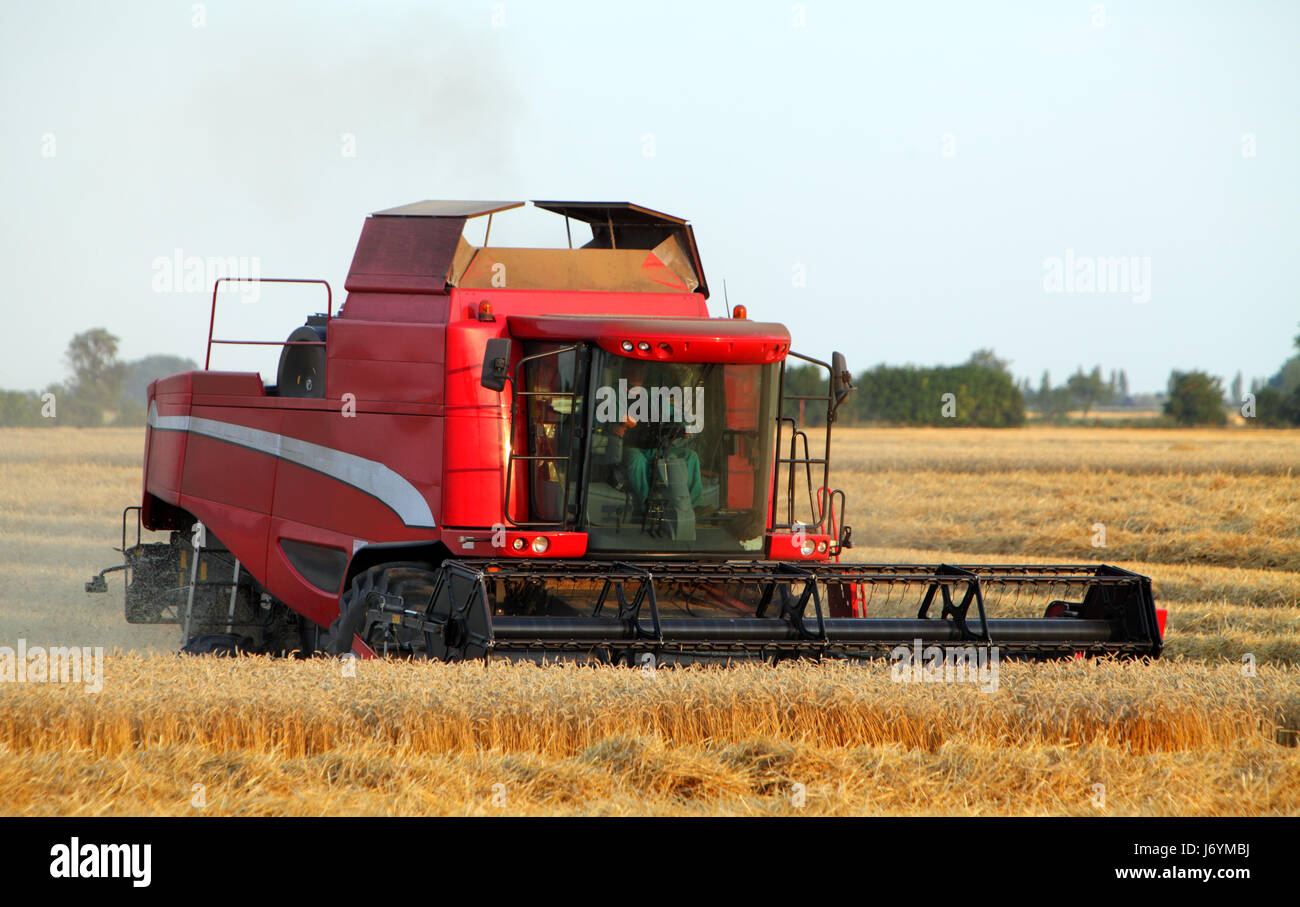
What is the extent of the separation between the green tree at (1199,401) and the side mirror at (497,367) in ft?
175

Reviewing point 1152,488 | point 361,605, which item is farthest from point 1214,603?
point 1152,488

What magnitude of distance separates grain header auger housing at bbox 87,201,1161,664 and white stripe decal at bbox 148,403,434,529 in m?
0.02

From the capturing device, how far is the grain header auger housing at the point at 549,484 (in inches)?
273

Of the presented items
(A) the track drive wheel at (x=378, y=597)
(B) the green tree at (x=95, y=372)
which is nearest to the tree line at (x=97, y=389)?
(B) the green tree at (x=95, y=372)

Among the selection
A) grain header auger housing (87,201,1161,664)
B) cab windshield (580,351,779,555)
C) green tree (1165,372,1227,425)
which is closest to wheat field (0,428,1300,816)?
grain header auger housing (87,201,1161,664)

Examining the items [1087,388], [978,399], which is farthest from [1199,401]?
[1087,388]

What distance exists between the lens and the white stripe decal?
7578mm

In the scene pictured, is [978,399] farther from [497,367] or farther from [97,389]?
[497,367]

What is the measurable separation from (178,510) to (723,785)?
6360 mm

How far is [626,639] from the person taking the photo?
21.7 feet

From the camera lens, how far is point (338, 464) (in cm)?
795

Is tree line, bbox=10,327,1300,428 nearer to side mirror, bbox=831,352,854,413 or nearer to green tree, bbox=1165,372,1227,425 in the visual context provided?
green tree, bbox=1165,372,1227,425

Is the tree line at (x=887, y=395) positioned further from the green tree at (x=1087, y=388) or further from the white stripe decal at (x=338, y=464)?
the white stripe decal at (x=338, y=464)

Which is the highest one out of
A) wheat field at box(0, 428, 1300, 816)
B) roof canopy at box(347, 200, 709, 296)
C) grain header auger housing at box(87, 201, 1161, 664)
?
roof canopy at box(347, 200, 709, 296)
